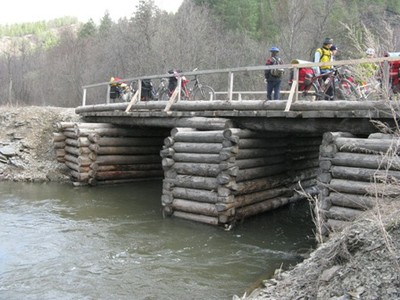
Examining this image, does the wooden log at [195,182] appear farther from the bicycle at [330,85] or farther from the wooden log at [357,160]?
the bicycle at [330,85]

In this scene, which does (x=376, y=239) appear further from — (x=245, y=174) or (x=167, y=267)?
(x=245, y=174)

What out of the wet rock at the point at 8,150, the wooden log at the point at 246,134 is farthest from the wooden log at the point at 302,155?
the wet rock at the point at 8,150

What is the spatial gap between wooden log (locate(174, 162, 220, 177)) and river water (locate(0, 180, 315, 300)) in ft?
4.04

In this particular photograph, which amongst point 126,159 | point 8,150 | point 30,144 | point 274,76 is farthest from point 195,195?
point 8,150

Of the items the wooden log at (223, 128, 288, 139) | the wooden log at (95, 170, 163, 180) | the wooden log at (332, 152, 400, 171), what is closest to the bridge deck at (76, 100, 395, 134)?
the wooden log at (223, 128, 288, 139)

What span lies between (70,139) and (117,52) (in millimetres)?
25914

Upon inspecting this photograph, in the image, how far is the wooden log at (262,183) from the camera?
10.9 m

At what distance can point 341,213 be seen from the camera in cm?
817

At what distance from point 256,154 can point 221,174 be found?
1.48 metres

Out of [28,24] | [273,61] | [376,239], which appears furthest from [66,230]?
[28,24]

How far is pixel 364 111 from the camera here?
29.2 feet

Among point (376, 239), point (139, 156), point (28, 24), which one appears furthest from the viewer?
point (28, 24)

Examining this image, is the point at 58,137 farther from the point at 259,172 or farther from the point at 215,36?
the point at 215,36

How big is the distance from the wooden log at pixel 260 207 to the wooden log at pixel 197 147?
62.1 inches
